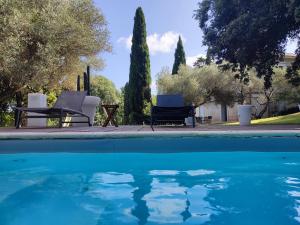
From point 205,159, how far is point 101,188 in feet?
6.09

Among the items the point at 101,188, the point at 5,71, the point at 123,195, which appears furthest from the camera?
the point at 5,71

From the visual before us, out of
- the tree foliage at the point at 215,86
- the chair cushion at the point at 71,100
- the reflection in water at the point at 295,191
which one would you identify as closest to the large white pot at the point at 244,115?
the chair cushion at the point at 71,100

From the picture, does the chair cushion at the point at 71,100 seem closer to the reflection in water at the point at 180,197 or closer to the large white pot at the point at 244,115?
the reflection in water at the point at 180,197

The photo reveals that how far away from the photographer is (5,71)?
12.2 meters

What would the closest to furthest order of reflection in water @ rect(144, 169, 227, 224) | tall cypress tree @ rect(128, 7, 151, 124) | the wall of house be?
1. reflection in water @ rect(144, 169, 227, 224)
2. tall cypress tree @ rect(128, 7, 151, 124)
3. the wall of house

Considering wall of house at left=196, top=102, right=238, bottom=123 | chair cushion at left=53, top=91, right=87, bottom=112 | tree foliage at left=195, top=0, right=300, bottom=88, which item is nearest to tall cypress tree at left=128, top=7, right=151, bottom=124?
wall of house at left=196, top=102, right=238, bottom=123

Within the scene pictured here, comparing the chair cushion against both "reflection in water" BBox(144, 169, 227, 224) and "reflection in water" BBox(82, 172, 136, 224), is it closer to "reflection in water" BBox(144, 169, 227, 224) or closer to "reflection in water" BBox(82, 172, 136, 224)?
"reflection in water" BBox(82, 172, 136, 224)

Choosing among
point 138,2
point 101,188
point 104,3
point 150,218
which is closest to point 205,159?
point 101,188

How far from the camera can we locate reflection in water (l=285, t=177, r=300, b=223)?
2.75 m

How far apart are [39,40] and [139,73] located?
42.3ft

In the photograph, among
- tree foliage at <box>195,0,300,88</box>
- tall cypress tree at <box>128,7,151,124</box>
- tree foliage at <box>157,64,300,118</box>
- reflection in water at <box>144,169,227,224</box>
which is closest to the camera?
reflection in water at <box>144,169,227,224</box>

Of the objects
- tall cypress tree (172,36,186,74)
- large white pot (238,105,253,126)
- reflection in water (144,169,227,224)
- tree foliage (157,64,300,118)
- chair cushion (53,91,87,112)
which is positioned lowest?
reflection in water (144,169,227,224)

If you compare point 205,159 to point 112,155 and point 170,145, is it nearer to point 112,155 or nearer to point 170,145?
point 170,145

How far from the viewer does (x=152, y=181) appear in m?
3.91
